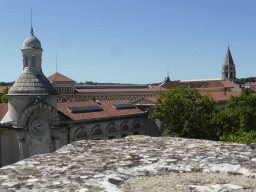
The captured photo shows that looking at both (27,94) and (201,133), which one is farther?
(201,133)

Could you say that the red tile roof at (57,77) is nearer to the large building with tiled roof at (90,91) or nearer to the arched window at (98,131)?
the large building with tiled roof at (90,91)

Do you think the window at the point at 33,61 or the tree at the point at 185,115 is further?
the tree at the point at 185,115

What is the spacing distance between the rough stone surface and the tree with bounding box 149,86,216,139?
29.3 m

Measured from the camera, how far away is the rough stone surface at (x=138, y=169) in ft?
16.9

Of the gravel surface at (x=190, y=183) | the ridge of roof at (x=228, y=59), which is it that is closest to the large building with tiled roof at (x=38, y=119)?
the gravel surface at (x=190, y=183)

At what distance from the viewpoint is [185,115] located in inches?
1495

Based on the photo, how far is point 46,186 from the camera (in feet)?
16.6

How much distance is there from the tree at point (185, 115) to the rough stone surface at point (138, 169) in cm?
2928

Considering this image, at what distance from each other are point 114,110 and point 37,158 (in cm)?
3368

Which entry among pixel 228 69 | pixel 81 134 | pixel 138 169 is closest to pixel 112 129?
pixel 81 134

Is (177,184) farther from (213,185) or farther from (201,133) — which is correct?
(201,133)

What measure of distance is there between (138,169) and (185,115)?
3271 cm

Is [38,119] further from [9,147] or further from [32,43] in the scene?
[32,43]

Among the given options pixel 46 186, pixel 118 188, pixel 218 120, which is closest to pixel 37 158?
pixel 46 186
